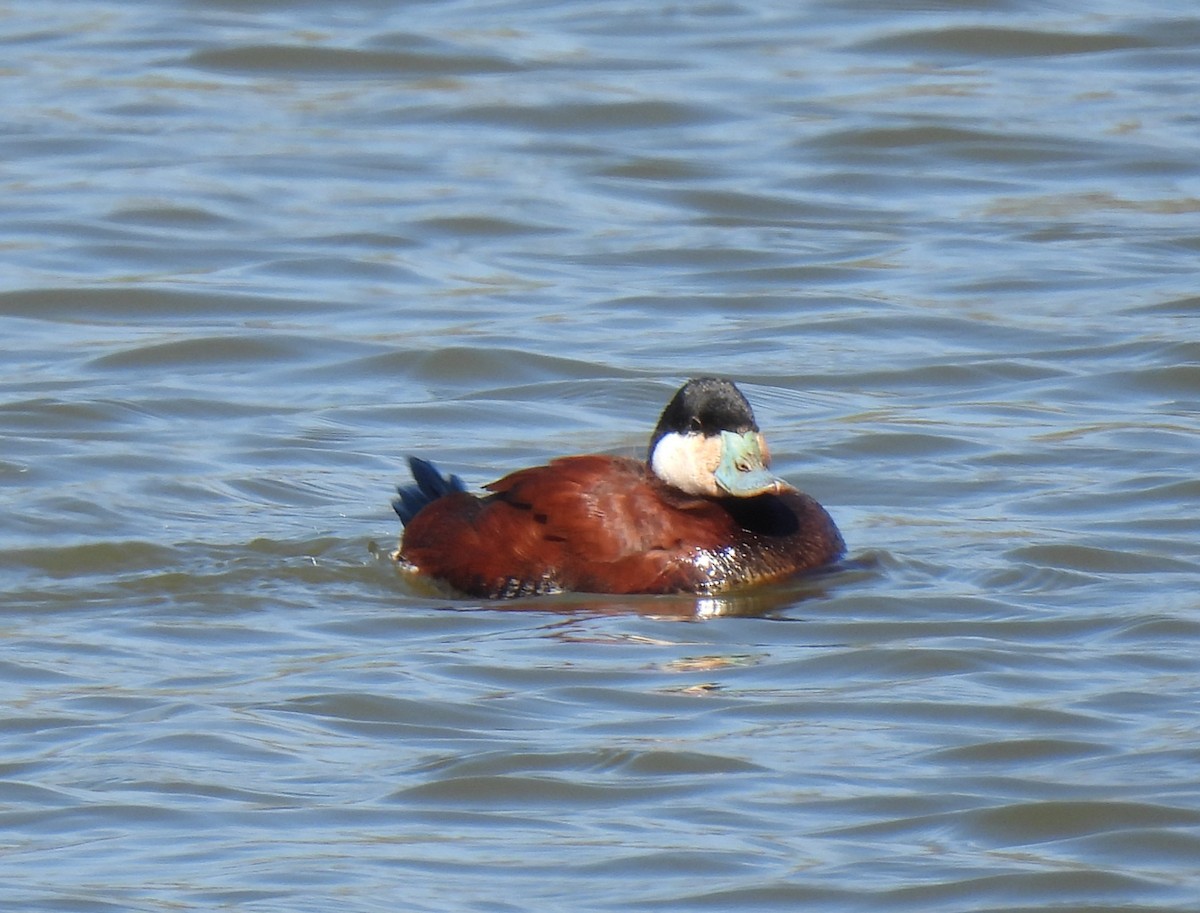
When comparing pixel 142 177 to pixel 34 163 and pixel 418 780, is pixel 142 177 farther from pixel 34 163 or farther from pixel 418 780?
pixel 418 780

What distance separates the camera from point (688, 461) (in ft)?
26.8

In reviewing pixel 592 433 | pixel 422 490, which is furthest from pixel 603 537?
pixel 592 433

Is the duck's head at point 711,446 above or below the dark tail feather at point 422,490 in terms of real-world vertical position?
above

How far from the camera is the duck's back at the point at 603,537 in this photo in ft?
26.1

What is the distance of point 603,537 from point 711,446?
18.8 inches

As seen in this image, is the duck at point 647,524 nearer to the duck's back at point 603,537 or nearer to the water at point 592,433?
the duck's back at point 603,537

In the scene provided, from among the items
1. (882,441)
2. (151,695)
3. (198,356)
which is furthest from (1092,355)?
(151,695)

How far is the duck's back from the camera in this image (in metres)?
7.95

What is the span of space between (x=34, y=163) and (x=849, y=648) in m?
8.85

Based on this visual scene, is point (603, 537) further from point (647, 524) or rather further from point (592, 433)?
point (592, 433)

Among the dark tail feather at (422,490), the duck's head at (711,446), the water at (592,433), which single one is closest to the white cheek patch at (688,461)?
the duck's head at (711,446)

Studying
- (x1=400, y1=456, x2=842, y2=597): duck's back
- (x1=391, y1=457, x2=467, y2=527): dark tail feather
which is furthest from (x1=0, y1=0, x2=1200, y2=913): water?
(x1=391, y1=457, x2=467, y2=527): dark tail feather

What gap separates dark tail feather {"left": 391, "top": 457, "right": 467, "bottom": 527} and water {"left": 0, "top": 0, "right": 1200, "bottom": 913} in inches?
9.4

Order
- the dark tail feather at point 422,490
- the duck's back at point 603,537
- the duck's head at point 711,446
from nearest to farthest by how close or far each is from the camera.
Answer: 1. the duck's back at point 603,537
2. the duck's head at point 711,446
3. the dark tail feather at point 422,490
